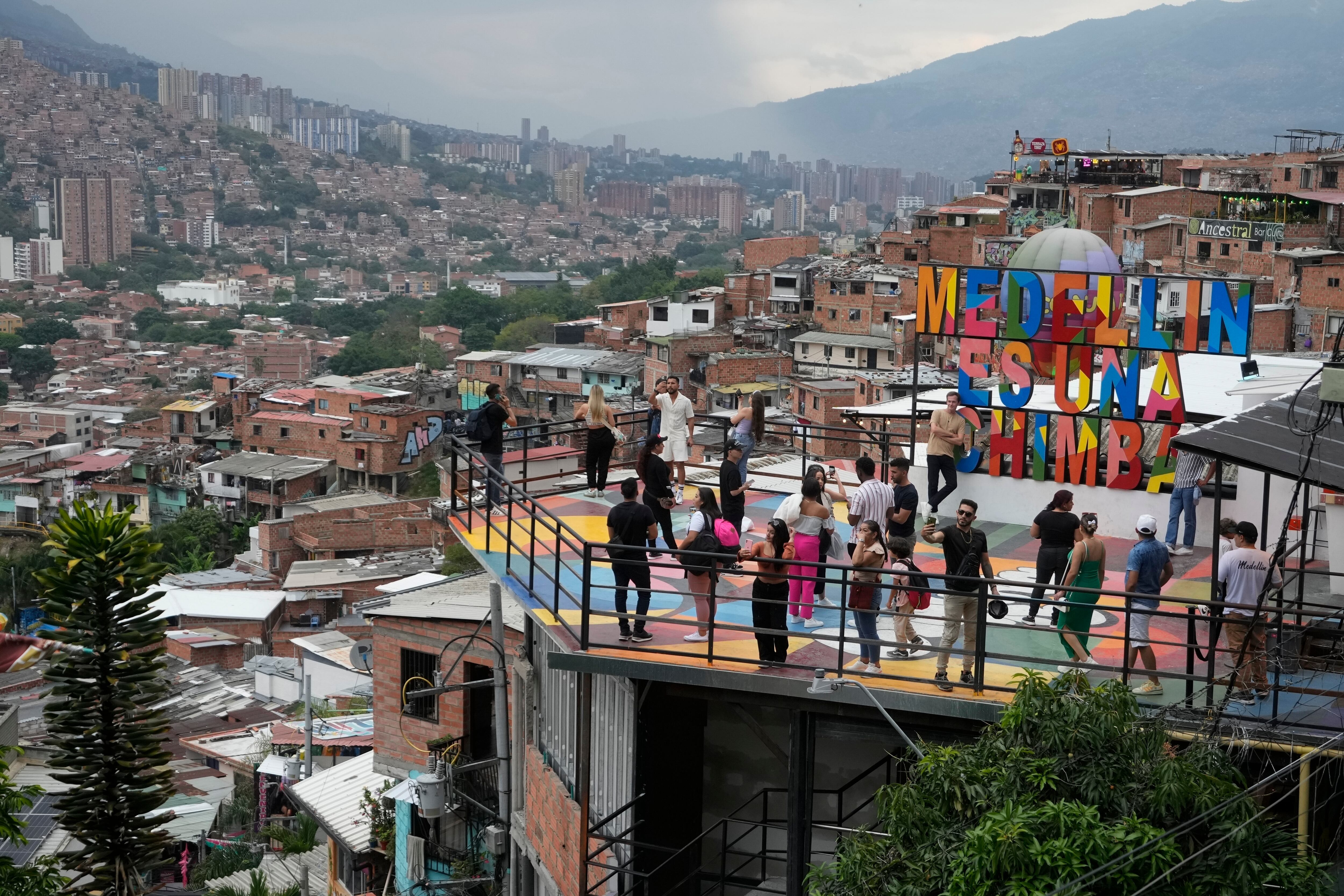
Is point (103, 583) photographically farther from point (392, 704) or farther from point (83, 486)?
point (83, 486)

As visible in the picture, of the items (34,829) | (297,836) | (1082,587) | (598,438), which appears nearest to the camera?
(1082,587)

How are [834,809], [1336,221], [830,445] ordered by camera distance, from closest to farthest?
[834,809] < [830,445] < [1336,221]

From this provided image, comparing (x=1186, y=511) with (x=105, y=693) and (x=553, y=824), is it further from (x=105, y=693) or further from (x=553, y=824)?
(x=105, y=693)

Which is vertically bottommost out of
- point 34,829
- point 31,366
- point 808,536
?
point 31,366

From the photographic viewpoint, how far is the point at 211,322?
18712cm

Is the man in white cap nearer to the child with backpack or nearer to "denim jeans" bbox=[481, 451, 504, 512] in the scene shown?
the child with backpack

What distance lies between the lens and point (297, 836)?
3183 centimetres

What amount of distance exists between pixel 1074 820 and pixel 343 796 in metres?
18.9

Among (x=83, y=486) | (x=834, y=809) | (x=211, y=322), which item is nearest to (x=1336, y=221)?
(x=834, y=809)

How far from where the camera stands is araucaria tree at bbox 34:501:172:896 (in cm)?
1390

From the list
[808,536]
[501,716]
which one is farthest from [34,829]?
[808,536]

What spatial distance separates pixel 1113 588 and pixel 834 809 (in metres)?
3.23

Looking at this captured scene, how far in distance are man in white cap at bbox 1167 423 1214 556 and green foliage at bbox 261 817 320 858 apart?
21445 millimetres

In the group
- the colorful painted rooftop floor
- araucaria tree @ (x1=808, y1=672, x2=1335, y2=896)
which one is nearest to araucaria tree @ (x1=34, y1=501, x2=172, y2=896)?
the colorful painted rooftop floor
